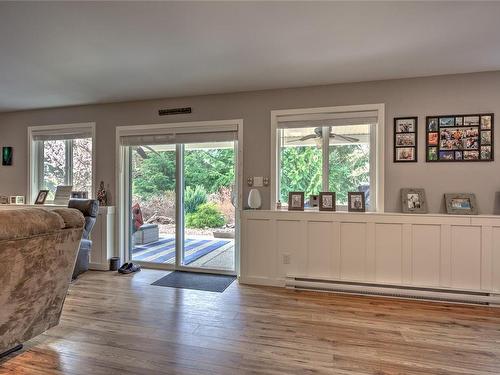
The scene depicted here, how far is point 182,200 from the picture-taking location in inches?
165

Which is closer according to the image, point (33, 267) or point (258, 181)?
point (33, 267)

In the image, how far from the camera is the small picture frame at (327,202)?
349cm

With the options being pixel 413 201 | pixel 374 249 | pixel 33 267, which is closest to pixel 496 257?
pixel 413 201

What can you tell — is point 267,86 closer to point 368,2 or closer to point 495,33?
point 368,2

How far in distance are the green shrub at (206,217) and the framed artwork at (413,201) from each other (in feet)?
7.48

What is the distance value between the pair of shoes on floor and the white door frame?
0.21 metres

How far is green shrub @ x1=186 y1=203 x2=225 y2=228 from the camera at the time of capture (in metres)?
4.10

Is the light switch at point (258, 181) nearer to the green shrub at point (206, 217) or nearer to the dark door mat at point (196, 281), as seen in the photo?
the green shrub at point (206, 217)

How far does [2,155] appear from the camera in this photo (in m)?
4.91

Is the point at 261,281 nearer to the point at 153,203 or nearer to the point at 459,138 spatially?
the point at 153,203

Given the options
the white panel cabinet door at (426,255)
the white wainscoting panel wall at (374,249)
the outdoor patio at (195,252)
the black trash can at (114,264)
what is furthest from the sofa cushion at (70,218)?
the white panel cabinet door at (426,255)

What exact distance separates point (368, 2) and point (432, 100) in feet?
6.07

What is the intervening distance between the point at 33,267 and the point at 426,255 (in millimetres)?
3483

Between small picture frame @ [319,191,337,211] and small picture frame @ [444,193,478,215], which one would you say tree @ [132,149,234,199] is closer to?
small picture frame @ [319,191,337,211]
